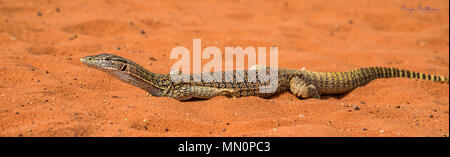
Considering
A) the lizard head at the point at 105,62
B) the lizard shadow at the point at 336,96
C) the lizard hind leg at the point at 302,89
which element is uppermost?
the lizard head at the point at 105,62

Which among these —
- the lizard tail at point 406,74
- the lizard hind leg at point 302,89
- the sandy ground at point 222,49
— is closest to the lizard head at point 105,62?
the sandy ground at point 222,49

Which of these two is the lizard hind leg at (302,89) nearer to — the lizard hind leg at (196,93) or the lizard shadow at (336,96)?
the lizard shadow at (336,96)

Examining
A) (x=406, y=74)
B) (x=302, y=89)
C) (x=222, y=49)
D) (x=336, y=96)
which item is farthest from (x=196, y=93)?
(x=406, y=74)

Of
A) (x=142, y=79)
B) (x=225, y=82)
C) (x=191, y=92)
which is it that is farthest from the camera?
(x=225, y=82)

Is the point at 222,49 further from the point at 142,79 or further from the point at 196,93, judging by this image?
the point at 142,79

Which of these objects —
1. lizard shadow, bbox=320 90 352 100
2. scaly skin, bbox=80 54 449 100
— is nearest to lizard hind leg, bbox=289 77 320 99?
scaly skin, bbox=80 54 449 100

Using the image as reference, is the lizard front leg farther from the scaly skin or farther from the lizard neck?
the lizard neck
